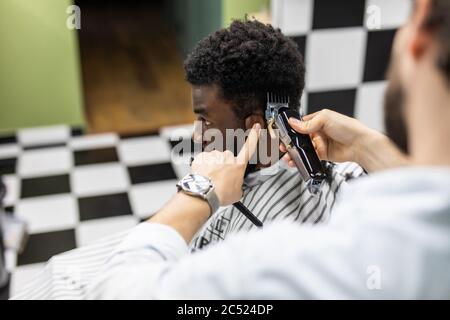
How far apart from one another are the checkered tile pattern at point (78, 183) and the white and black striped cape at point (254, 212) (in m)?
1.10

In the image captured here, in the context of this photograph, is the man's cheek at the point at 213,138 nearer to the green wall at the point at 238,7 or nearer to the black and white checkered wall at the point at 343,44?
the black and white checkered wall at the point at 343,44

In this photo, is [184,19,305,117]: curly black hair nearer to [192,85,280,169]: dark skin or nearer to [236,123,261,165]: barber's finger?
[192,85,280,169]: dark skin

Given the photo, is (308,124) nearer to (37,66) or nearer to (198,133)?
(198,133)

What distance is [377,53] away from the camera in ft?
8.60

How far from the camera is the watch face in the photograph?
41.6 inches

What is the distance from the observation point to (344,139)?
4.47 ft

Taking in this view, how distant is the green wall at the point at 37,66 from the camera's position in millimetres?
3371

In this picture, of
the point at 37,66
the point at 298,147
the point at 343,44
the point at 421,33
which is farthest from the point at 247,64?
the point at 37,66

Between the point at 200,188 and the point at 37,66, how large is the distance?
2.79 meters

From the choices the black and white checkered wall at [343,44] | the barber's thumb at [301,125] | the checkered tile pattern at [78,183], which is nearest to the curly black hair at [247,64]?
the barber's thumb at [301,125]

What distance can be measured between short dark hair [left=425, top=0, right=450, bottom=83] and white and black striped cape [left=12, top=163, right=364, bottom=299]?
79 centimetres

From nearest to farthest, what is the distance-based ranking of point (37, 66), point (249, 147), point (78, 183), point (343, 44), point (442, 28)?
1. point (442, 28)
2. point (249, 147)
3. point (343, 44)
4. point (78, 183)
5. point (37, 66)
